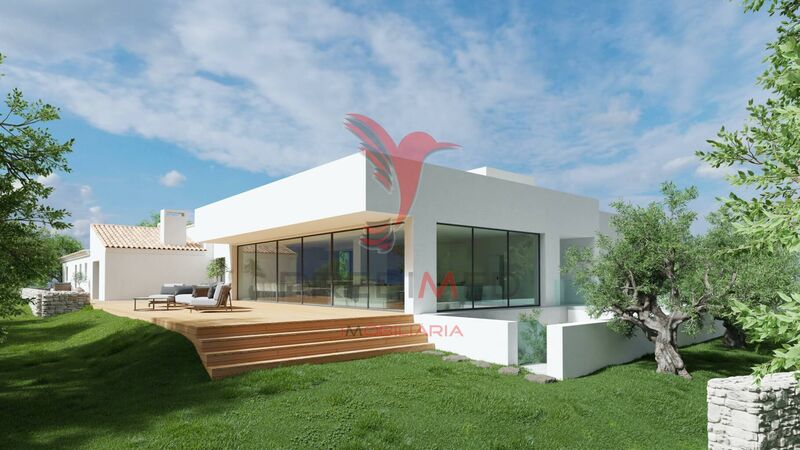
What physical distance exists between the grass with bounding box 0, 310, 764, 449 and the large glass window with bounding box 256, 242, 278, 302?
756cm

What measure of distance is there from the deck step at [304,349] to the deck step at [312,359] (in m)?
0.14

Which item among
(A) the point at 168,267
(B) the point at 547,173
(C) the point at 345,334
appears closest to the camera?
(C) the point at 345,334

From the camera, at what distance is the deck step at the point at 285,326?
32.2 ft

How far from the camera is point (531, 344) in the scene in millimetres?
11781

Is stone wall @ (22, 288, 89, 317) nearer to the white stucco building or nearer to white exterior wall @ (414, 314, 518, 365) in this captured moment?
the white stucco building

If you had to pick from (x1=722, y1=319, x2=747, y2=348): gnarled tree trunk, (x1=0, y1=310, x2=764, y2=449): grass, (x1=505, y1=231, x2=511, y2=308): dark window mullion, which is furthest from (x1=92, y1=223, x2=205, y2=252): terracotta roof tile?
(x1=722, y1=319, x2=747, y2=348): gnarled tree trunk

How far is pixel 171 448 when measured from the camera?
5871 mm

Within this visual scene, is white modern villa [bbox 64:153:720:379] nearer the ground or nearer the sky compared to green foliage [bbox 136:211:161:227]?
nearer the ground

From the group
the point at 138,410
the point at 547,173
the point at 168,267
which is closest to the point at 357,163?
the point at 138,410

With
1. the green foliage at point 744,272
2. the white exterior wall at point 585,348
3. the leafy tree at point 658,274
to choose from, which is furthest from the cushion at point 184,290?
the green foliage at point 744,272

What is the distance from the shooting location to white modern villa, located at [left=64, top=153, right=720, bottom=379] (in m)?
11.4

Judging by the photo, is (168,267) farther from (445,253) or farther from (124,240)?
(445,253)

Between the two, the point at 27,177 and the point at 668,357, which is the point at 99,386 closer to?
the point at 27,177

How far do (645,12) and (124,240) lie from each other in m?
24.2
